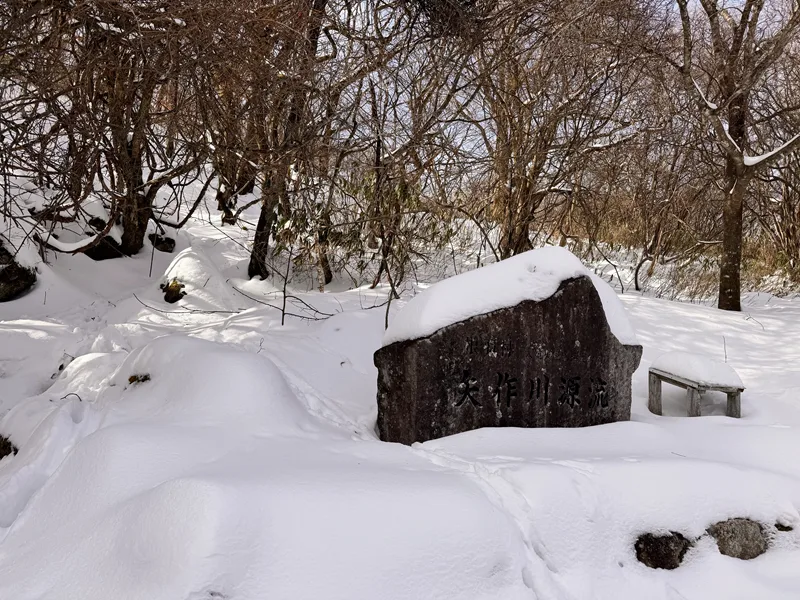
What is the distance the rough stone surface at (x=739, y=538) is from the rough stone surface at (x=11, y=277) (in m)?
7.62

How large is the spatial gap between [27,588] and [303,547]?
1.10 metres

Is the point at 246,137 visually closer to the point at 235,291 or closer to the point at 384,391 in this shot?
the point at 235,291

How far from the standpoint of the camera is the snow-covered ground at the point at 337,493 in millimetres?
2176

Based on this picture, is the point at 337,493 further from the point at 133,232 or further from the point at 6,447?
the point at 133,232

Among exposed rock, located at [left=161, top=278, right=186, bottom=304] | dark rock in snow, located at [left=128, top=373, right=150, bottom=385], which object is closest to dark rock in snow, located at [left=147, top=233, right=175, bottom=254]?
exposed rock, located at [left=161, top=278, right=186, bottom=304]

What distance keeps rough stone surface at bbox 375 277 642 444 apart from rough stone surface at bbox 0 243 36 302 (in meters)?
5.56

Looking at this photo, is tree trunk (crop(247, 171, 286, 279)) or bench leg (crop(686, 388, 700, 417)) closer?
bench leg (crop(686, 388, 700, 417))

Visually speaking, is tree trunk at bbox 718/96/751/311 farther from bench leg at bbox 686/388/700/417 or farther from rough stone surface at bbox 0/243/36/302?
rough stone surface at bbox 0/243/36/302

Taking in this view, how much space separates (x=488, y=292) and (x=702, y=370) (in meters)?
1.92

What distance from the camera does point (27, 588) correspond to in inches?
88.4

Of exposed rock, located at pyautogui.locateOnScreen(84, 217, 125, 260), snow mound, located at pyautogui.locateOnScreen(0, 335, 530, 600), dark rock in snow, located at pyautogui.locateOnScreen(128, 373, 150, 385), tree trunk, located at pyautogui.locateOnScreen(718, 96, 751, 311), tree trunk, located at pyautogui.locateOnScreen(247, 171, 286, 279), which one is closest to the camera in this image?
snow mound, located at pyautogui.locateOnScreen(0, 335, 530, 600)

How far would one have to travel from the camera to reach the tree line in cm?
450

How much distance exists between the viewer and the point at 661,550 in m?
2.75

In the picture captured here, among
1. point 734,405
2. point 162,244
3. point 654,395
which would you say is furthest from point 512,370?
point 162,244
